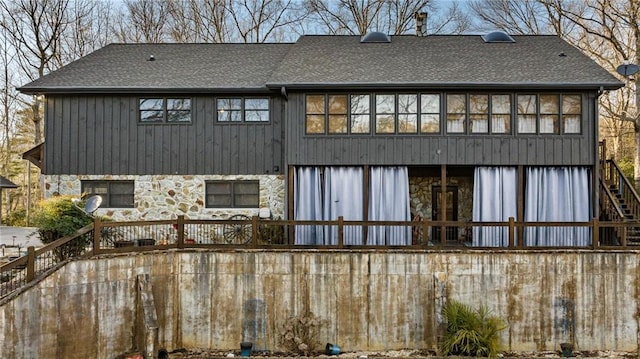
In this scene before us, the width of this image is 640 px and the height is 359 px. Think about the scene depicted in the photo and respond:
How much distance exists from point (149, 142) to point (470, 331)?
9.87m

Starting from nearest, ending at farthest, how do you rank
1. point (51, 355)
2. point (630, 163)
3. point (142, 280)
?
point (51, 355)
point (142, 280)
point (630, 163)

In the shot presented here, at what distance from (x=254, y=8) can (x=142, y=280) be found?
19.8 m

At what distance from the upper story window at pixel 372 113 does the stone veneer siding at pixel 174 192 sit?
2156 millimetres

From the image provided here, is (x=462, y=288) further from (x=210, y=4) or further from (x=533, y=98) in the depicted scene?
(x=210, y=4)

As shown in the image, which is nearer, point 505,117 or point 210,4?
point 505,117

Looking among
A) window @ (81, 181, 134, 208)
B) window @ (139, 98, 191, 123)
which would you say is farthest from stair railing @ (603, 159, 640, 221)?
window @ (81, 181, 134, 208)

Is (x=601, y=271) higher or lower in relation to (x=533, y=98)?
lower

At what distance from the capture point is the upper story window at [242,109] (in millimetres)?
13273

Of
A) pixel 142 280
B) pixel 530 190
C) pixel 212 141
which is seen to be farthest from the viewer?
pixel 212 141

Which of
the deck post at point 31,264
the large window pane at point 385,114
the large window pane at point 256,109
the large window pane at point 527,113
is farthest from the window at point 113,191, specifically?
the large window pane at point 527,113

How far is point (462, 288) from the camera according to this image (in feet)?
34.2

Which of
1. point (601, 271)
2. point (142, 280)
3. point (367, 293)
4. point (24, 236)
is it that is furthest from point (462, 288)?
point (24, 236)

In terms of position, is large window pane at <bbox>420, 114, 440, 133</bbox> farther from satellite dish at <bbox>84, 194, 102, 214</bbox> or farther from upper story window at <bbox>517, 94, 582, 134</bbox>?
satellite dish at <bbox>84, 194, 102, 214</bbox>

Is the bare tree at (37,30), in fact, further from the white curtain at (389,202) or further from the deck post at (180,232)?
the white curtain at (389,202)
